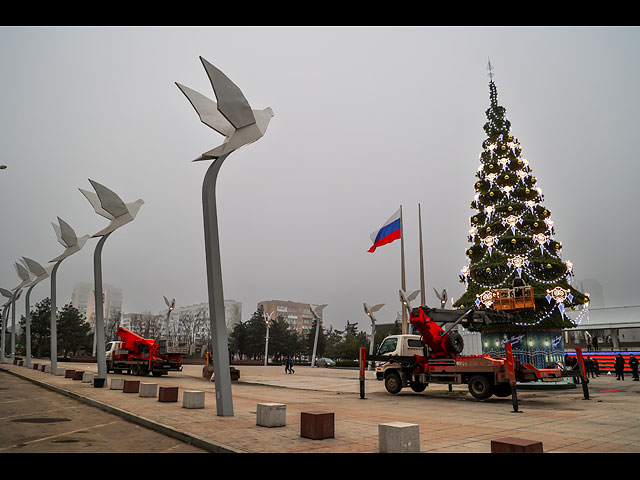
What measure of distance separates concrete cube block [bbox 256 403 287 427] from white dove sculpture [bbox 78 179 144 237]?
13188 millimetres

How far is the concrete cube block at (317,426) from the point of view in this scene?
8.49 meters

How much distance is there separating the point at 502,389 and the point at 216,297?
38.2ft

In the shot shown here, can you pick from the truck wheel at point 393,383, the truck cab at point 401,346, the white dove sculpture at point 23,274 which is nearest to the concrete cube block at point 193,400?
the truck wheel at point 393,383

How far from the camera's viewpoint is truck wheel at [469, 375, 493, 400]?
1706cm

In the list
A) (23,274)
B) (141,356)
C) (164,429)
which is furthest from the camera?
(23,274)

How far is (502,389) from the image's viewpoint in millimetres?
17641

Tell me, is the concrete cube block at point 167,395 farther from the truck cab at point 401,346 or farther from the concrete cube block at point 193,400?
the truck cab at point 401,346

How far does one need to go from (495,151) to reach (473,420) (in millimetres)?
20196

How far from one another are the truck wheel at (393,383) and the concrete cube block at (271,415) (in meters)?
11.3

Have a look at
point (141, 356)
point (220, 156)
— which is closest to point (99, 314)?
point (141, 356)

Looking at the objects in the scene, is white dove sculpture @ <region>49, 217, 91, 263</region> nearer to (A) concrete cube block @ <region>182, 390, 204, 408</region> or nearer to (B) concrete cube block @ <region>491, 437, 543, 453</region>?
(A) concrete cube block @ <region>182, 390, 204, 408</region>

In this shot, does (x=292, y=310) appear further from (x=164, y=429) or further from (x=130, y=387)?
(x=164, y=429)
